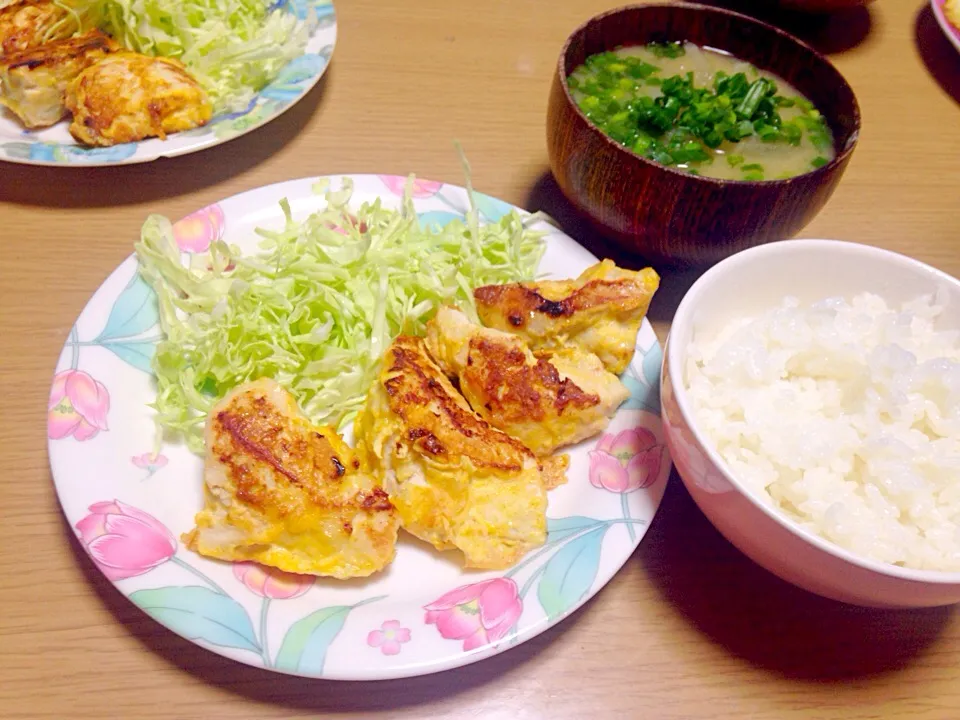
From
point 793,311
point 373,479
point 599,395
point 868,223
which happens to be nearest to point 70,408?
→ point 373,479

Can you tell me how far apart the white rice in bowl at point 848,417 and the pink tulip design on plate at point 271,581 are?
2.63ft

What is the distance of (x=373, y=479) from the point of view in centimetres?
144

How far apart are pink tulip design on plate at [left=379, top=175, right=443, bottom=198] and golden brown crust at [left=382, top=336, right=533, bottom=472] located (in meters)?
0.62

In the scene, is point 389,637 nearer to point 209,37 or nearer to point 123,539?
point 123,539

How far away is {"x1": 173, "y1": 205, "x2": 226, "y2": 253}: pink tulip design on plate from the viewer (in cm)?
181

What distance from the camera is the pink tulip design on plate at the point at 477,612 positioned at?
1.23 meters

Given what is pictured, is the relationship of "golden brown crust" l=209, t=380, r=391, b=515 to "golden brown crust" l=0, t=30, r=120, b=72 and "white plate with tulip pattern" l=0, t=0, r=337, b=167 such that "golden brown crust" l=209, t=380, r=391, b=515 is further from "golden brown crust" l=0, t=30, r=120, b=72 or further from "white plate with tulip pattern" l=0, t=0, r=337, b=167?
"golden brown crust" l=0, t=30, r=120, b=72

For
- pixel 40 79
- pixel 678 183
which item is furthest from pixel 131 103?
pixel 678 183

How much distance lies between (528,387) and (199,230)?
3.06 ft

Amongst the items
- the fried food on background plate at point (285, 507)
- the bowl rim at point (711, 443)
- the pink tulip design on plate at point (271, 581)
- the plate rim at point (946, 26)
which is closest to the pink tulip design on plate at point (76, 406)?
the fried food on background plate at point (285, 507)

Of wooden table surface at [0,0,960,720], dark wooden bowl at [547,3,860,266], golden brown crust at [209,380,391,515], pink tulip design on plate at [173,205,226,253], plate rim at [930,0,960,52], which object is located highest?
plate rim at [930,0,960,52]

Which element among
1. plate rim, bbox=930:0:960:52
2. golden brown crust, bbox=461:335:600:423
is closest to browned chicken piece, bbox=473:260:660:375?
golden brown crust, bbox=461:335:600:423

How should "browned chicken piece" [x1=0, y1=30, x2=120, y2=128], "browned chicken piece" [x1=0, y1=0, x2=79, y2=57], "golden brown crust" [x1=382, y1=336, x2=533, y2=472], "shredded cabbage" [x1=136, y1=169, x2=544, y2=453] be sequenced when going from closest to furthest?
"golden brown crust" [x1=382, y1=336, x2=533, y2=472], "shredded cabbage" [x1=136, y1=169, x2=544, y2=453], "browned chicken piece" [x1=0, y1=30, x2=120, y2=128], "browned chicken piece" [x1=0, y1=0, x2=79, y2=57]

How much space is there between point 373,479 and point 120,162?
116cm
